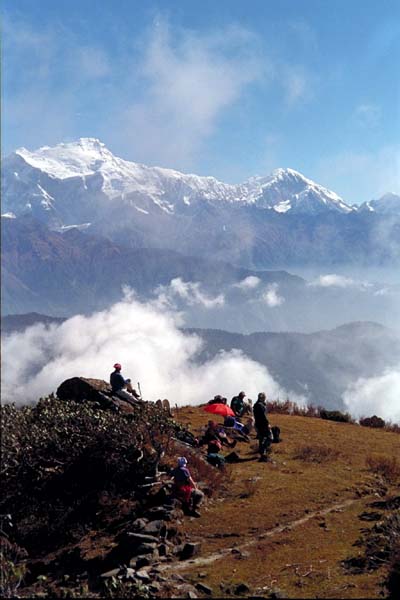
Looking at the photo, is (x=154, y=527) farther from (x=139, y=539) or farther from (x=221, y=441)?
(x=221, y=441)

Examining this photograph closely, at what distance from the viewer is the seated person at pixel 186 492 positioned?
48.2ft

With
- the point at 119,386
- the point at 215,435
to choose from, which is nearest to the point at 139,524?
the point at 215,435

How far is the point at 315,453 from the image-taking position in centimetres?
2070

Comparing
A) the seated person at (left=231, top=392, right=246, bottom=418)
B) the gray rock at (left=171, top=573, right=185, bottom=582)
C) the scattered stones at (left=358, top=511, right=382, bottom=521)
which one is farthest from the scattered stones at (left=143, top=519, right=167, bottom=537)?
the seated person at (left=231, top=392, right=246, bottom=418)

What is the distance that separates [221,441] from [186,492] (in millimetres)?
6719

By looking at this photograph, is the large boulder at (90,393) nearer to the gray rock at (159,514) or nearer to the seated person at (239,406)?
the seated person at (239,406)

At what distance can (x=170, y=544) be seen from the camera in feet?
40.8

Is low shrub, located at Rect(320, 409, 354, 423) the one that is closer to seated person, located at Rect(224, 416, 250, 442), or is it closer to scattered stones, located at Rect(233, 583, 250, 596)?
seated person, located at Rect(224, 416, 250, 442)

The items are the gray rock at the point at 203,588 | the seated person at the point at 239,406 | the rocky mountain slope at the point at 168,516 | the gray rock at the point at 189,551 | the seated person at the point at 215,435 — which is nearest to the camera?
the gray rock at the point at 203,588

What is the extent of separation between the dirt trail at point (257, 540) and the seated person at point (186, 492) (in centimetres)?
201

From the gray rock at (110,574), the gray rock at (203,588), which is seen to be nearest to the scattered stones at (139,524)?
the gray rock at (110,574)

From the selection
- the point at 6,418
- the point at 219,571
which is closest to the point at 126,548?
the point at 219,571

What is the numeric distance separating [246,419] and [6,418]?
13.7 metres

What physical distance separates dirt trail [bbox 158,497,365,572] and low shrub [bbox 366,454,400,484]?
2.73m
